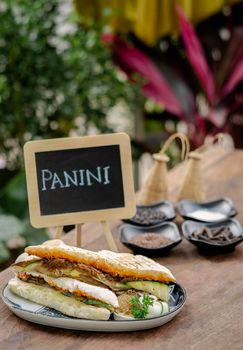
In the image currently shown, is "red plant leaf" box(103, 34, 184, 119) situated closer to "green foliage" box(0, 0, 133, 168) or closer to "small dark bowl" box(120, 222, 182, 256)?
"green foliage" box(0, 0, 133, 168)

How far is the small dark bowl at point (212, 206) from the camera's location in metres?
2.48

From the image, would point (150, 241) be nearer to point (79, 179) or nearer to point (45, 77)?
point (79, 179)

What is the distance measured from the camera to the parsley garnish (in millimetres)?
1659

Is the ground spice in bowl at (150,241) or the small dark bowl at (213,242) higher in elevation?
the ground spice in bowl at (150,241)

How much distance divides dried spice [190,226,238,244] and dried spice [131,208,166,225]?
0.56 feet

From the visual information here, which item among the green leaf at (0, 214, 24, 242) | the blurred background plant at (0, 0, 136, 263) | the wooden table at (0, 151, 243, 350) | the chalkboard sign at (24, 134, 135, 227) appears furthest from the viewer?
the blurred background plant at (0, 0, 136, 263)

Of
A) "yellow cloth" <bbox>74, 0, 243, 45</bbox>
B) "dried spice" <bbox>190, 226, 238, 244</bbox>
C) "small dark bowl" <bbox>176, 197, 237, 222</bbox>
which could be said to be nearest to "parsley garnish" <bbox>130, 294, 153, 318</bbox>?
"dried spice" <bbox>190, 226, 238, 244</bbox>

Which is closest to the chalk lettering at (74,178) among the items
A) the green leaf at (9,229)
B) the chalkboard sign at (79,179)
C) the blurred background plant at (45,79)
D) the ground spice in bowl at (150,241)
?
the chalkboard sign at (79,179)

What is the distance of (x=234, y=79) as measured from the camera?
160 inches

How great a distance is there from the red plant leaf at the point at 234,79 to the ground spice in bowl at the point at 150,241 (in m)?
2.04

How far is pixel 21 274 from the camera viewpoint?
5.84ft

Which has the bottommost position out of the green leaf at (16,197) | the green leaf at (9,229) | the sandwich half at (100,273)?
the green leaf at (16,197)

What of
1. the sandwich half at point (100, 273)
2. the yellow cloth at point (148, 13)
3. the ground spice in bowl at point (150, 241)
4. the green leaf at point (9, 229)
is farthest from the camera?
the yellow cloth at point (148, 13)

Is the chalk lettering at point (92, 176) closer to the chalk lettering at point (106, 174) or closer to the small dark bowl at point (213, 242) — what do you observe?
the chalk lettering at point (106, 174)
